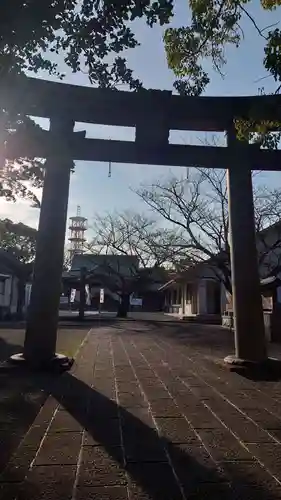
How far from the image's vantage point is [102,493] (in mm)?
2404

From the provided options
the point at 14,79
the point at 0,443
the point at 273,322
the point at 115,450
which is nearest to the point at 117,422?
the point at 115,450

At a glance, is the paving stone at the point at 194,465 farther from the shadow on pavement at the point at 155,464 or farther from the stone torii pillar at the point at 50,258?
the stone torii pillar at the point at 50,258

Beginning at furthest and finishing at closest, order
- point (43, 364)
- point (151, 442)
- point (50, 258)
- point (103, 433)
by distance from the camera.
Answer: point (50, 258) < point (43, 364) < point (103, 433) < point (151, 442)

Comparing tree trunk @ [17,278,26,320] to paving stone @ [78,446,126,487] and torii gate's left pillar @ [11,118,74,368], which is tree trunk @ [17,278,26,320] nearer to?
torii gate's left pillar @ [11,118,74,368]

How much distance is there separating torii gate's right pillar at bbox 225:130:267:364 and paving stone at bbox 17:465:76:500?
15.8 feet

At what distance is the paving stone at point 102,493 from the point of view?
236 cm

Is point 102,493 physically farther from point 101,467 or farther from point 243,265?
point 243,265

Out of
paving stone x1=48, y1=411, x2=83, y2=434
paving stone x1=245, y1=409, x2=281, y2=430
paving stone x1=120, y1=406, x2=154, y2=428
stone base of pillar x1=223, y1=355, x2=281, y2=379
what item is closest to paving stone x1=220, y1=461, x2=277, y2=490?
paving stone x1=245, y1=409, x2=281, y2=430

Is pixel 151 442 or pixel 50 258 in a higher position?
pixel 50 258

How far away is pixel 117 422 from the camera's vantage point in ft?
12.8

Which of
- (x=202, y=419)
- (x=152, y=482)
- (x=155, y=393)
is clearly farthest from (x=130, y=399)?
(x=152, y=482)

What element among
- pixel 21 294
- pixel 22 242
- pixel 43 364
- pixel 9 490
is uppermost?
pixel 22 242

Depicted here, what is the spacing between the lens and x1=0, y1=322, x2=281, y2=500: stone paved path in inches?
98.0

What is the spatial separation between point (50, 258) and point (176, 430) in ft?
13.3
